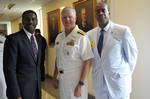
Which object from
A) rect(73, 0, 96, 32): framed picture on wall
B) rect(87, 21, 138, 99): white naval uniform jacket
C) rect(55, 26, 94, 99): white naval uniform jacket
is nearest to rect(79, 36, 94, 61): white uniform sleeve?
rect(55, 26, 94, 99): white naval uniform jacket

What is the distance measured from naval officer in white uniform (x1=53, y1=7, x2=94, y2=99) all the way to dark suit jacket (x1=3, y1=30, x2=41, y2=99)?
0.98 ft

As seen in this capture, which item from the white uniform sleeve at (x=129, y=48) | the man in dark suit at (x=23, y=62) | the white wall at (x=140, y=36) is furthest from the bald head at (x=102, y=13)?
the white wall at (x=140, y=36)

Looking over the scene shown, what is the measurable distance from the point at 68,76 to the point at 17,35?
677 mm

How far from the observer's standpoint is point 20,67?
99.8 inches

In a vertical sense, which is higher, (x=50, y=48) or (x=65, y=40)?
(x=65, y=40)

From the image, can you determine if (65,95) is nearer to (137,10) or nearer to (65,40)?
(65,40)

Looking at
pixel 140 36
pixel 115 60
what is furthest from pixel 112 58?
pixel 140 36

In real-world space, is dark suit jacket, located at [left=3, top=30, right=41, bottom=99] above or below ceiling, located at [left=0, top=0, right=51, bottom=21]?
below

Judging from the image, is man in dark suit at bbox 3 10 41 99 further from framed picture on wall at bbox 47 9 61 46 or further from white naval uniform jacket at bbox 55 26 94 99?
framed picture on wall at bbox 47 9 61 46

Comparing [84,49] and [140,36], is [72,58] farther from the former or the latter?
[140,36]

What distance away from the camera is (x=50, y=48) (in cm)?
913

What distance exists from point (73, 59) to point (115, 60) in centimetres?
46

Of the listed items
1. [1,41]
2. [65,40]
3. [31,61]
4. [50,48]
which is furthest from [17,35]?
[50,48]

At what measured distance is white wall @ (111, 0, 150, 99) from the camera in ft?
12.3
